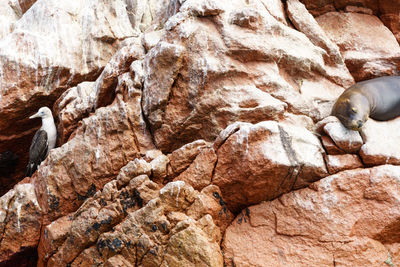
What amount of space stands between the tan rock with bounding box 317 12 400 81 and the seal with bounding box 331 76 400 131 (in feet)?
2.68

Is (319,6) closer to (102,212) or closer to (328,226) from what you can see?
(328,226)

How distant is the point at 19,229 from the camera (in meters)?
6.52

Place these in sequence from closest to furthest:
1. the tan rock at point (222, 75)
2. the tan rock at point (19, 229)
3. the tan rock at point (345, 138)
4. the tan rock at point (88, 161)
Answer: the tan rock at point (345, 138)
the tan rock at point (222, 75)
the tan rock at point (88, 161)
the tan rock at point (19, 229)

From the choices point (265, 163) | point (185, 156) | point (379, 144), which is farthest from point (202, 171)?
point (379, 144)

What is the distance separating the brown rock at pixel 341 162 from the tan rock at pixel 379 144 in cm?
11

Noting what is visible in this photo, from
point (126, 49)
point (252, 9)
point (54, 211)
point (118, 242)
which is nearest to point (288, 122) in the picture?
point (252, 9)

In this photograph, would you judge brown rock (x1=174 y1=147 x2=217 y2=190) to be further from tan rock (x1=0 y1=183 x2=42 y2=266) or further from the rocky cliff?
tan rock (x1=0 y1=183 x2=42 y2=266)

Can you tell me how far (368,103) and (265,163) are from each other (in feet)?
6.71

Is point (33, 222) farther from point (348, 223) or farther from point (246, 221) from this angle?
point (348, 223)

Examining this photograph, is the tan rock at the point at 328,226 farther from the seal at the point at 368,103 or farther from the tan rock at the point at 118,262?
the tan rock at the point at 118,262

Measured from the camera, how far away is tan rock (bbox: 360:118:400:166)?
520 centimetres

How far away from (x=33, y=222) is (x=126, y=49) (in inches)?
135

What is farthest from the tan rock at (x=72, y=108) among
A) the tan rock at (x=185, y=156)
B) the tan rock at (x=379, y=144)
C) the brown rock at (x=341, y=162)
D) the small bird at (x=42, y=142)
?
the tan rock at (x=379, y=144)

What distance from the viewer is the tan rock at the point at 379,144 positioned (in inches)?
205
